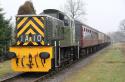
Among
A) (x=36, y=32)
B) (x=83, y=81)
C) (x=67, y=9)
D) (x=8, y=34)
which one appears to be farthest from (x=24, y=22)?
(x=67, y=9)

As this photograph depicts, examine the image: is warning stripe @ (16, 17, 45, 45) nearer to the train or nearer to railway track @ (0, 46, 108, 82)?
the train

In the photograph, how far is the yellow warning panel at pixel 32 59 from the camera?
16.5m

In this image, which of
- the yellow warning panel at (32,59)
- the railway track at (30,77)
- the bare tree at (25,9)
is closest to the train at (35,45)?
the yellow warning panel at (32,59)

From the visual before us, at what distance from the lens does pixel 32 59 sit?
16.5 metres

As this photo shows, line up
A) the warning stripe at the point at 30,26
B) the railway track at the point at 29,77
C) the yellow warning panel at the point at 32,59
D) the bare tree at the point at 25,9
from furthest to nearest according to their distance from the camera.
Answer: the bare tree at the point at 25,9
the warning stripe at the point at 30,26
the yellow warning panel at the point at 32,59
the railway track at the point at 29,77

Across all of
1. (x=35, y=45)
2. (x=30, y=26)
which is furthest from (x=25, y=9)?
(x=35, y=45)

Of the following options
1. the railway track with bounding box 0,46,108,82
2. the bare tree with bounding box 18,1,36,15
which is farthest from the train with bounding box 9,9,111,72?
the bare tree with bounding box 18,1,36,15

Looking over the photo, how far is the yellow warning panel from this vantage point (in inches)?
650

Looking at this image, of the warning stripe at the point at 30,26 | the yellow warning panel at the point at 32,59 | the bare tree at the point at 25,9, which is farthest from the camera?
the bare tree at the point at 25,9

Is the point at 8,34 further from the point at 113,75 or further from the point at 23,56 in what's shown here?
the point at 113,75

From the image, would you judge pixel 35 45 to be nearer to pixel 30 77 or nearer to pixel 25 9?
pixel 30 77

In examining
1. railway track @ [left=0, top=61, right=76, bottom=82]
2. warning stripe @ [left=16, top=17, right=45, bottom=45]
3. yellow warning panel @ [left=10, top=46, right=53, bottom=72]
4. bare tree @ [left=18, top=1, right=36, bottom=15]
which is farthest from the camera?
bare tree @ [left=18, top=1, right=36, bottom=15]

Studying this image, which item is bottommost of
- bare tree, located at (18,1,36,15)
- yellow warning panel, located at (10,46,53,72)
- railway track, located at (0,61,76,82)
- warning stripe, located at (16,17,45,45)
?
railway track, located at (0,61,76,82)

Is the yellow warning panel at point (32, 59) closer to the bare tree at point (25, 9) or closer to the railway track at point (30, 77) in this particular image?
the railway track at point (30, 77)
